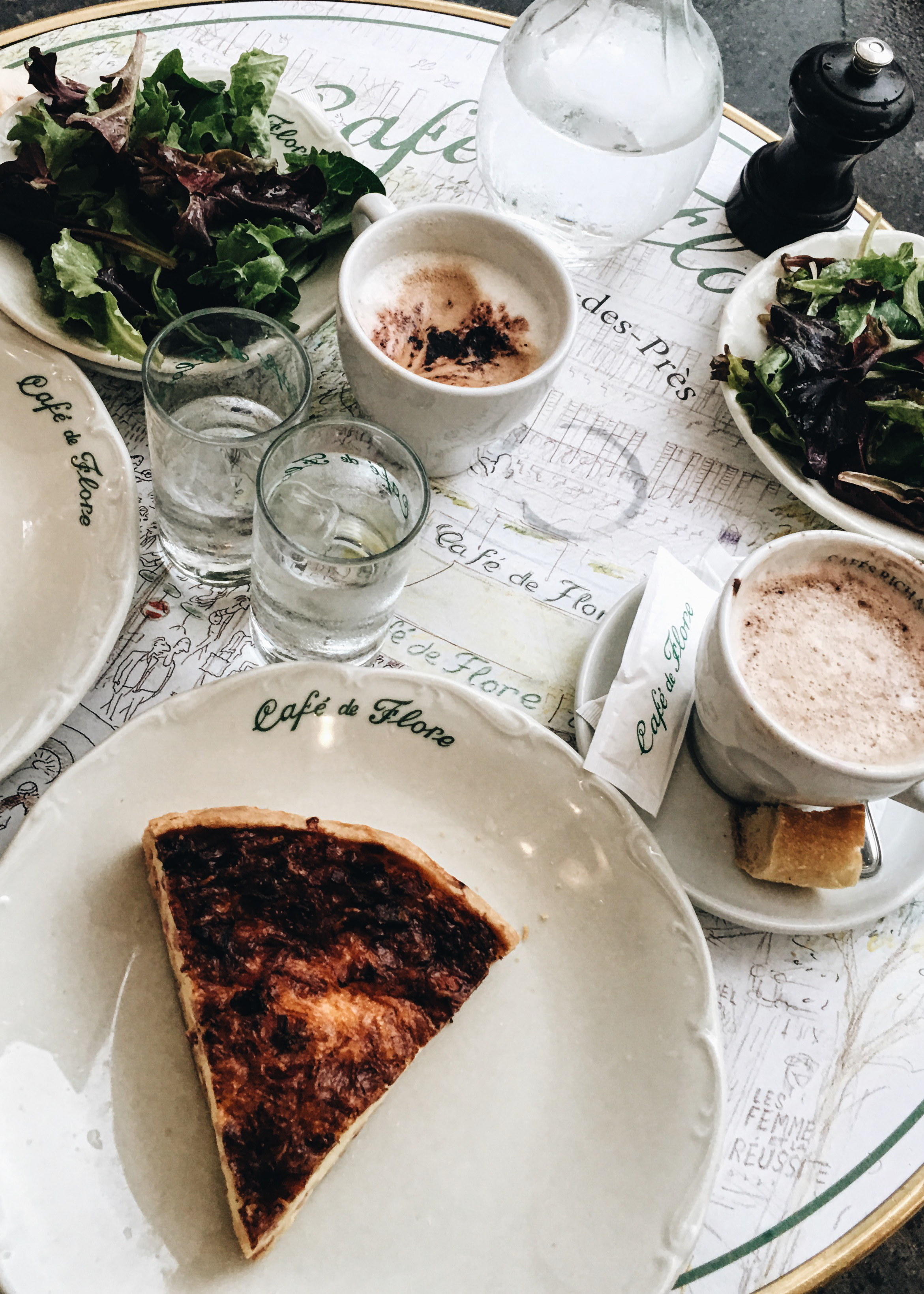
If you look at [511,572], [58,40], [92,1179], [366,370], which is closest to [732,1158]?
[92,1179]

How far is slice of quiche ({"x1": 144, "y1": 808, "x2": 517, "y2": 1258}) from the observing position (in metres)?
1.09

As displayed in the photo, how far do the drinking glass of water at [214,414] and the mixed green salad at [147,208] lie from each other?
0.38 feet

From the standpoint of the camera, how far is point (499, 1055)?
1.15m

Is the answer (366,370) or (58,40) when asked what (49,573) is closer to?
(366,370)

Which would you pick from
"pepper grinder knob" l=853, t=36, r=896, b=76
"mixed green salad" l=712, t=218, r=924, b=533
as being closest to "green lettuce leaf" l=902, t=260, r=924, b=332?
"mixed green salad" l=712, t=218, r=924, b=533

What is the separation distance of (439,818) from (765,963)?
459 mm

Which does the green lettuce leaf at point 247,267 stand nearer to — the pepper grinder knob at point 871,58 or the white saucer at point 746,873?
the white saucer at point 746,873

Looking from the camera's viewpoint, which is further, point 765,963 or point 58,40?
point 58,40

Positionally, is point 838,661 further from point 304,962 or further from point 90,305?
point 90,305

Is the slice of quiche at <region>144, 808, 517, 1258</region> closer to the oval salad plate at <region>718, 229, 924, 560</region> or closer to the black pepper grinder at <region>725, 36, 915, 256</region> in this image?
the oval salad plate at <region>718, 229, 924, 560</region>

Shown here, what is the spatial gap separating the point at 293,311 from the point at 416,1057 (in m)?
1.08

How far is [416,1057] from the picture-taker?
1.15 metres

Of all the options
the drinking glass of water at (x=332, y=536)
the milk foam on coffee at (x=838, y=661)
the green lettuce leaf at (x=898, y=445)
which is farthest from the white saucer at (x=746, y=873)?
the green lettuce leaf at (x=898, y=445)

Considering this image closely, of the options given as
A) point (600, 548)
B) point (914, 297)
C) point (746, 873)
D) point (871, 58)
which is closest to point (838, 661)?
point (746, 873)
